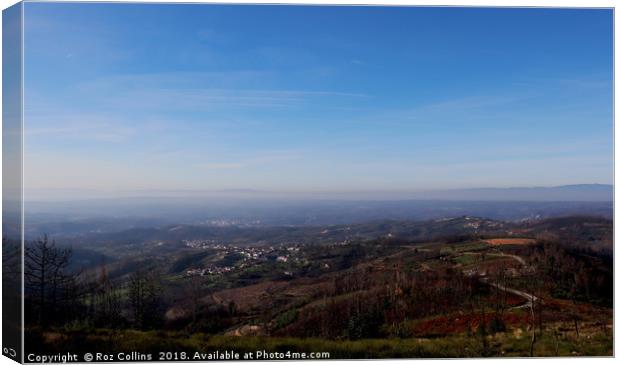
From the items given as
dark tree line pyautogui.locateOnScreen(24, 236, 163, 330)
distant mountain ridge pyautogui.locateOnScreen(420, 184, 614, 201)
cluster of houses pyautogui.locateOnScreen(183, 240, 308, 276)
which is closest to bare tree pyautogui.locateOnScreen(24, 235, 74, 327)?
dark tree line pyautogui.locateOnScreen(24, 236, 163, 330)

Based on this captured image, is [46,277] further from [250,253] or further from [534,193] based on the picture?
[534,193]

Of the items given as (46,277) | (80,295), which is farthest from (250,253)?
(46,277)

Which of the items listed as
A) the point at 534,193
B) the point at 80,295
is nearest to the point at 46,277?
the point at 80,295

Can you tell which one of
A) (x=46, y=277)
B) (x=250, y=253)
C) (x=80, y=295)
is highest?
(x=250, y=253)

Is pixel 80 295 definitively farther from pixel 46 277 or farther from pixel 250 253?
pixel 250 253

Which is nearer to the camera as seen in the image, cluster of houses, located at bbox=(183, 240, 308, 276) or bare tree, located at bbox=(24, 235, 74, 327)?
bare tree, located at bbox=(24, 235, 74, 327)

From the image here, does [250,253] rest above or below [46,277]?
above

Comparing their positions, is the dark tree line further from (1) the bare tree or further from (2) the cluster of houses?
(2) the cluster of houses

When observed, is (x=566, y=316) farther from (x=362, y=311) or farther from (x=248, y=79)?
(x=248, y=79)

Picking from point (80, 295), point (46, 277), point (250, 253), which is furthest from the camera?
point (250, 253)

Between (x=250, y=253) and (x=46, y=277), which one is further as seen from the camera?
(x=250, y=253)

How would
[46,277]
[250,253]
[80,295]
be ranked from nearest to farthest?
[46,277], [80,295], [250,253]

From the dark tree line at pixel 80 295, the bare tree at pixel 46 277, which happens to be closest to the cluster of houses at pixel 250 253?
the dark tree line at pixel 80 295
